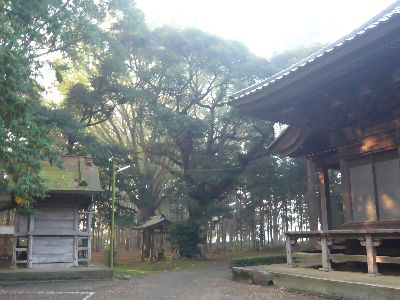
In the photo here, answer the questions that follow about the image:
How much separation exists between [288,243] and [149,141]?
79.4 feet

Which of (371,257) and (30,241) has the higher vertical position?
(30,241)

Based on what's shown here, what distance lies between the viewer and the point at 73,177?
1788 cm

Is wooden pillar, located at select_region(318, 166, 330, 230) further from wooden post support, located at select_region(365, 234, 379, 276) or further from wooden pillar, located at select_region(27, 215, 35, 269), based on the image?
wooden pillar, located at select_region(27, 215, 35, 269)

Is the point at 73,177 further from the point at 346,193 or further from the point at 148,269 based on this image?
the point at 346,193

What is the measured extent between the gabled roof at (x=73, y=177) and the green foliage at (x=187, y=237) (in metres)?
11.6

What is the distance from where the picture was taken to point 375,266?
8.52 meters

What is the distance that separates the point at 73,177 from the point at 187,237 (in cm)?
1343

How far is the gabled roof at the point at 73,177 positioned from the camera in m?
16.9

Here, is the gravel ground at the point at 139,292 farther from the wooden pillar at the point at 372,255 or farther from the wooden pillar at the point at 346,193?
the wooden pillar at the point at 346,193

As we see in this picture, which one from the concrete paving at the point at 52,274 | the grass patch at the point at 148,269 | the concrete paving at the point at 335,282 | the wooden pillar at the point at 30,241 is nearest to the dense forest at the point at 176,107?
the grass patch at the point at 148,269

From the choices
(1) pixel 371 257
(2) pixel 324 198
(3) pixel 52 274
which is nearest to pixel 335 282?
(1) pixel 371 257

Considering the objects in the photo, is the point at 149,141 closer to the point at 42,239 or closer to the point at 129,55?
the point at 129,55

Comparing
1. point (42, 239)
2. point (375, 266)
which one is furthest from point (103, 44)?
point (375, 266)

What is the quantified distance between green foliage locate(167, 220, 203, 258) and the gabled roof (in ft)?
38.0
